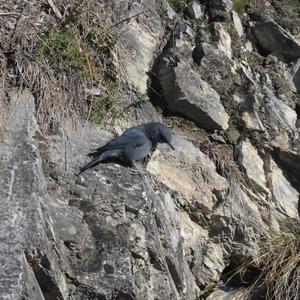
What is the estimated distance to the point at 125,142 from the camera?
482 cm

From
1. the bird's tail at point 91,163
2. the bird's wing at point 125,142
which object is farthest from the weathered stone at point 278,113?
the bird's tail at point 91,163

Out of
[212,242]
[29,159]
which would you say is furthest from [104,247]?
[212,242]

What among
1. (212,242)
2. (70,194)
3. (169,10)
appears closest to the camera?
(70,194)

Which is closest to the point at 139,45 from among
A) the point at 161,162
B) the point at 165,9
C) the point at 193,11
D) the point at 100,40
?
the point at 100,40

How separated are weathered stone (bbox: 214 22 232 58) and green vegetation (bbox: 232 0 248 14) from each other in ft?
1.81

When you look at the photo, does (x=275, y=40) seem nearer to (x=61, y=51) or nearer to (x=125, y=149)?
(x=61, y=51)

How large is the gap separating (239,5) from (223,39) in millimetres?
786

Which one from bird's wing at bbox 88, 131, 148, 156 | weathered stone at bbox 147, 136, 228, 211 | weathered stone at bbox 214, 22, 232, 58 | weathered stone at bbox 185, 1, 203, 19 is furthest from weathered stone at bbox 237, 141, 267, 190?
weathered stone at bbox 185, 1, 203, 19

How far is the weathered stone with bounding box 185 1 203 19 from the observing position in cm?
683

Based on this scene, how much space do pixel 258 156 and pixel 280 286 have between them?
1356 millimetres

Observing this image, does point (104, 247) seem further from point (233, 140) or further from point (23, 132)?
point (233, 140)

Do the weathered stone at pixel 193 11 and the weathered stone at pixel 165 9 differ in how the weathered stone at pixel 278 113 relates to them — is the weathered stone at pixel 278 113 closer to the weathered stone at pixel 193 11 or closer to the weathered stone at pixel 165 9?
the weathered stone at pixel 193 11

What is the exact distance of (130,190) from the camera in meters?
4.72

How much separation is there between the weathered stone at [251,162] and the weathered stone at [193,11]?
1.50 meters
